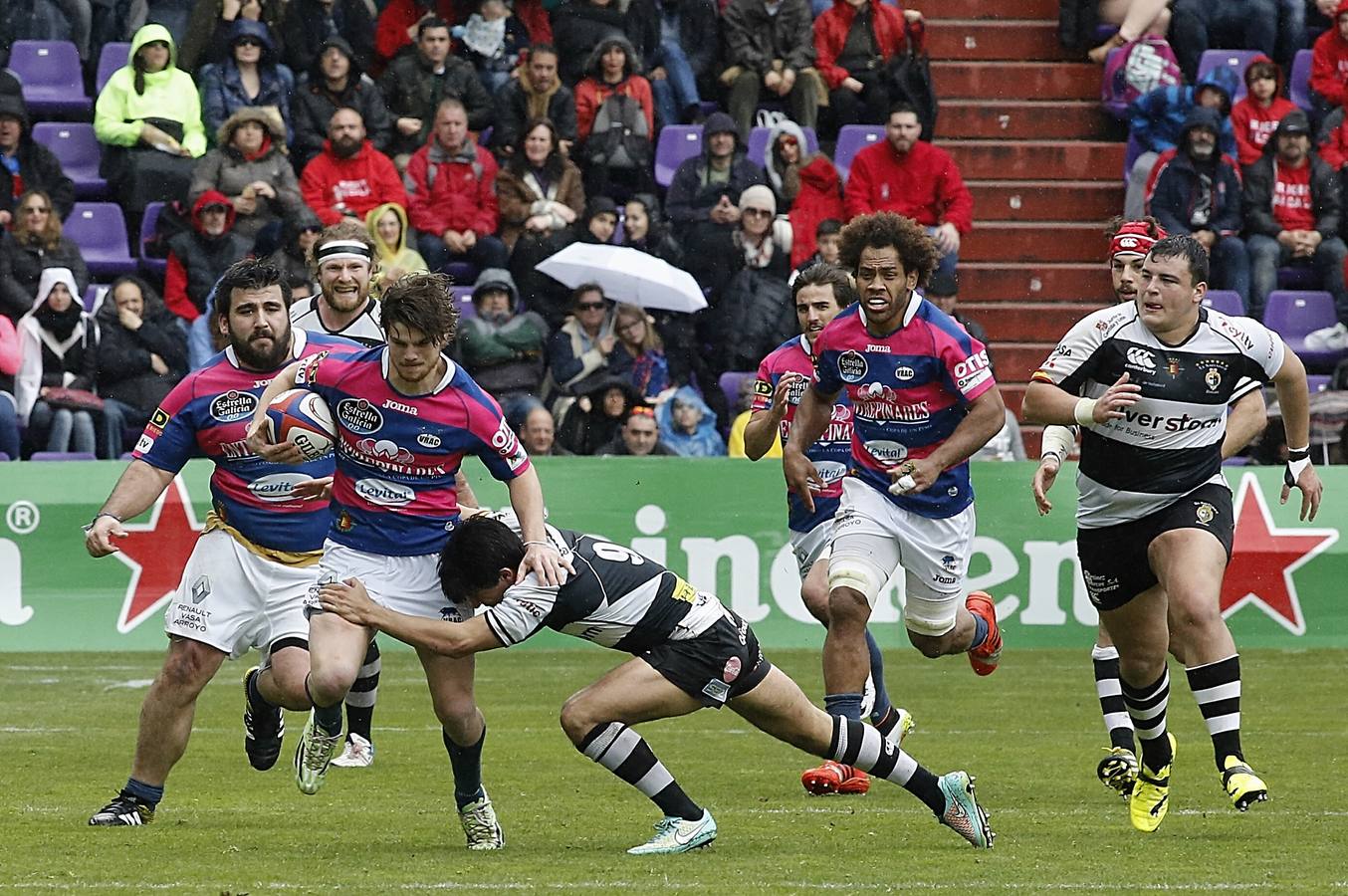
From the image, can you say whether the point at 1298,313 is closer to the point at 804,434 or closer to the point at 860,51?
the point at 860,51

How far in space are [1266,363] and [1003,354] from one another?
1137 cm

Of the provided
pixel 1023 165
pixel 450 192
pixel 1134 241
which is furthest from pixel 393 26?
pixel 1134 241

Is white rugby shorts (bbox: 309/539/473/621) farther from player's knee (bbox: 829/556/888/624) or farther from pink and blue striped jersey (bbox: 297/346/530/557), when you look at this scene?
player's knee (bbox: 829/556/888/624)

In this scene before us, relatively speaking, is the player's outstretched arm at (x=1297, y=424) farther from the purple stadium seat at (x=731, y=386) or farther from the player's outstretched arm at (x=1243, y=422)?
the purple stadium seat at (x=731, y=386)

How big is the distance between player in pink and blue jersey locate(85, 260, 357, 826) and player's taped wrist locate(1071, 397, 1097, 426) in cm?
292

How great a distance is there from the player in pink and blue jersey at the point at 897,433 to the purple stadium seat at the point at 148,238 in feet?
32.8

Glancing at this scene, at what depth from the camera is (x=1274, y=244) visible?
19.6 meters

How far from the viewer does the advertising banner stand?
48.8 feet

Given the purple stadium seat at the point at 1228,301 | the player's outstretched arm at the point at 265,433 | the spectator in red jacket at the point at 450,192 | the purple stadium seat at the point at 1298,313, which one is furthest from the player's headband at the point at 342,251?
the purple stadium seat at the point at 1298,313

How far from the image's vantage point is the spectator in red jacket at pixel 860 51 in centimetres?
2028

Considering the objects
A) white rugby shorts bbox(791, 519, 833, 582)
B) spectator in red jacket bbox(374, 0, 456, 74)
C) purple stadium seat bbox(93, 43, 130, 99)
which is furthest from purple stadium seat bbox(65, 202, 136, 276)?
white rugby shorts bbox(791, 519, 833, 582)

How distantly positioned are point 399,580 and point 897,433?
8.48 ft

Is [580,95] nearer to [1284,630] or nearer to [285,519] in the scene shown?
[1284,630]

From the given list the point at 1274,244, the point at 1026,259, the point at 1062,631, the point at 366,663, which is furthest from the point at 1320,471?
the point at 366,663
